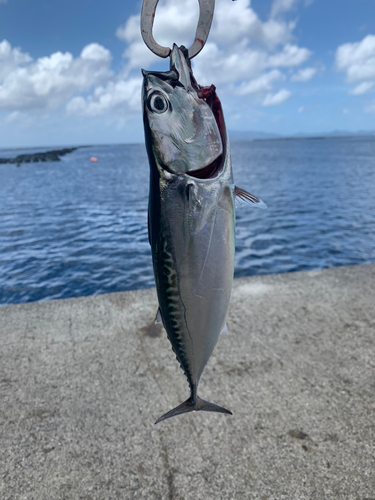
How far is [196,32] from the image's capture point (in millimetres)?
1592

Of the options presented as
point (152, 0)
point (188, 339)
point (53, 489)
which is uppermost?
point (152, 0)

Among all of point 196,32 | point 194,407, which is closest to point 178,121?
point 196,32

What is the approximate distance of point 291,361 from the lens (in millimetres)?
4082

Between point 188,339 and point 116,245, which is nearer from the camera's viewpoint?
point 188,339

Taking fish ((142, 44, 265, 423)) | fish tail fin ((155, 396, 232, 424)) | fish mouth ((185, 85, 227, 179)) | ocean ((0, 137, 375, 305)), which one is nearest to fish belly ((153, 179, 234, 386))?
fish ((142, 44, 265, 423))

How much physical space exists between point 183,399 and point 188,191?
2682 millimetres

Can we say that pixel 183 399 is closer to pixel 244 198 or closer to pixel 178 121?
pixel 244 198

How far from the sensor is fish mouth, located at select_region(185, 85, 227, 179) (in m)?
1.62

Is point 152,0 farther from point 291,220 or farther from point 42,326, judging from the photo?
point 291,220

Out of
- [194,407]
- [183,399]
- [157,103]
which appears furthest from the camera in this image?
[183,399]

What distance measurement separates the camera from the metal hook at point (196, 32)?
1.54 metres

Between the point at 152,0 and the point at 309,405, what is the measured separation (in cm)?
347

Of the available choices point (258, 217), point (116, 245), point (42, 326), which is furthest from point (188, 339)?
point (258, 217)

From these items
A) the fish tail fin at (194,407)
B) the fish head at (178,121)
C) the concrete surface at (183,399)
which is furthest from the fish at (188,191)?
the concrete surface at (183,399)
